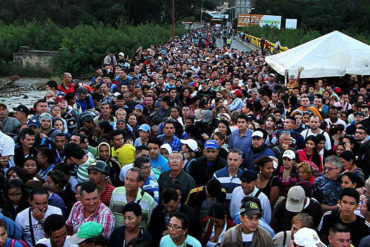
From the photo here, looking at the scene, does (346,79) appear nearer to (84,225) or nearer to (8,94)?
(84,225)

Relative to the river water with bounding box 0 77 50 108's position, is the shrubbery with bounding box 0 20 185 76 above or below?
above

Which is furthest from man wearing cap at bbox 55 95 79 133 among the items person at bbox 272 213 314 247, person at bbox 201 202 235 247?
person at bbox 272 213 314 247

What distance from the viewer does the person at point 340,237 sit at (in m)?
3.72

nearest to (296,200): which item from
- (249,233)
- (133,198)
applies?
(249,233)

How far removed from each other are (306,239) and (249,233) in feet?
2.05

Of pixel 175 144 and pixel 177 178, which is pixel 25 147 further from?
pixel 177 178

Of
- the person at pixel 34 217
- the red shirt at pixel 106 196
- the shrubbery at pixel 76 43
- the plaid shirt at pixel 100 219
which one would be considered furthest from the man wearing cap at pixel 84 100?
the shrubbery at pixel 76 43

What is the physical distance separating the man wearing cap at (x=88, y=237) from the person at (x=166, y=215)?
0.76 metres

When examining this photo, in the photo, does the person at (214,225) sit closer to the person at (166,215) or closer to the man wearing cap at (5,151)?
the person at (166,215)

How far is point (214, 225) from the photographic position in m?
4.33

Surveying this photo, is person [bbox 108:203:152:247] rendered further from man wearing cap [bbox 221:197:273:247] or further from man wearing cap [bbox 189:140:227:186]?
man wearing cap [bbox 189:140:227:186]

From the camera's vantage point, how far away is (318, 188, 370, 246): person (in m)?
4.18

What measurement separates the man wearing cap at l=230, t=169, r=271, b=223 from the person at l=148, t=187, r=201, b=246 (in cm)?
57

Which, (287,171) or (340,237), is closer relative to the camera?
(340,237)
